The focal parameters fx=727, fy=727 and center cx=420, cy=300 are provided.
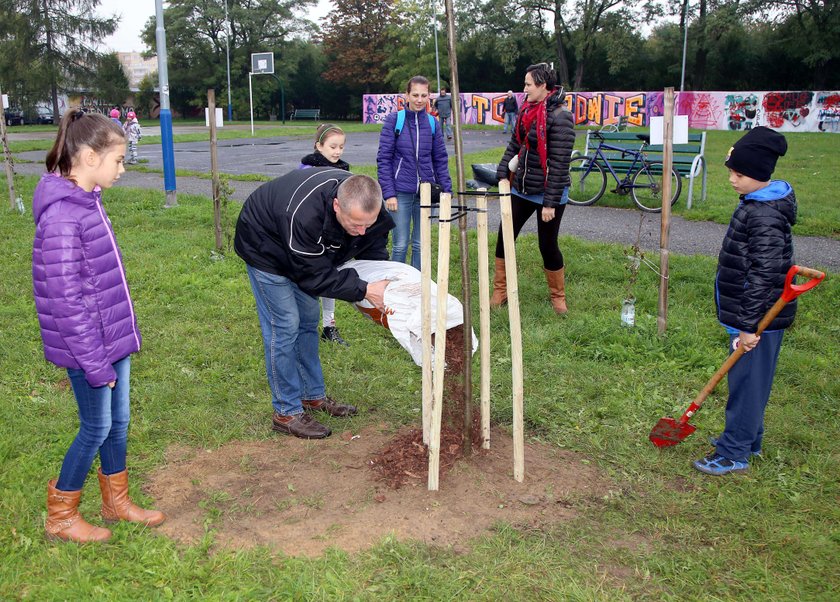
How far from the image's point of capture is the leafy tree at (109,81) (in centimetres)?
4534

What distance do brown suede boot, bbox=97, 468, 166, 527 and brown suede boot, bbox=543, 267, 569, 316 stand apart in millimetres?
3761

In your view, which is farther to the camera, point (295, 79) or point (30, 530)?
point (295, 79)

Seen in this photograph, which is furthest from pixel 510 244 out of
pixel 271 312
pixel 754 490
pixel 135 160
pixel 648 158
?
pixel 135 160

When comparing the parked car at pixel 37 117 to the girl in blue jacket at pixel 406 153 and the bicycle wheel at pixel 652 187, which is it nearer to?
the bicycle wheel at pixel 652 187

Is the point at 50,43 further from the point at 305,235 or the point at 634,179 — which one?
the point at 305,235

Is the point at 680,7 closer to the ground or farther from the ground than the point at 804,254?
farther from the ground

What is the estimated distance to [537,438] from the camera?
4.09m

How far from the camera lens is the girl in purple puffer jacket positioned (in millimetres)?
2746

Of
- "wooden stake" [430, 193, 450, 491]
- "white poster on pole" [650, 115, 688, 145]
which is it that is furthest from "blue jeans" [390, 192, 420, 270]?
"wooden stake" [430, 193, 450, 491]

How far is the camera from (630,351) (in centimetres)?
517

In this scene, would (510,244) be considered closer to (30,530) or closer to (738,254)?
(738,254)

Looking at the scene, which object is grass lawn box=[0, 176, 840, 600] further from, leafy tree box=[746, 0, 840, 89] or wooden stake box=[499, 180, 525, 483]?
leafy tree box=[746, 0, 840, 89]

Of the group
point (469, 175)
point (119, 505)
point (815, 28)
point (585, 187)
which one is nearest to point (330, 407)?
point (119, 505)

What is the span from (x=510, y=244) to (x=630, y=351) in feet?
7.66
